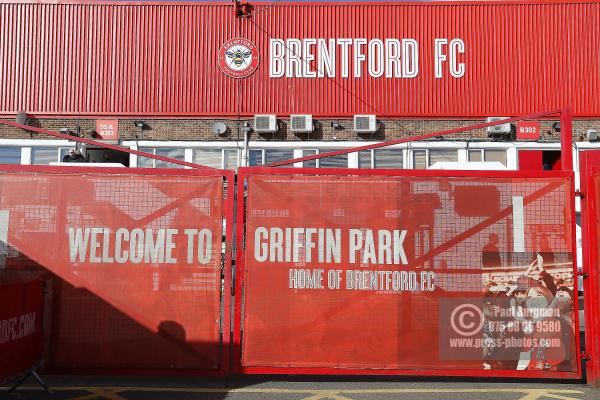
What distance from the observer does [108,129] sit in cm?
1884

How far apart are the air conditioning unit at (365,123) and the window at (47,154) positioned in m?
9.98

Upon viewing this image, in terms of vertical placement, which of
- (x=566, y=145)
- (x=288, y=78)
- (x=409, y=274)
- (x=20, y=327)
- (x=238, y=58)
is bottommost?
(x=20, y=327)

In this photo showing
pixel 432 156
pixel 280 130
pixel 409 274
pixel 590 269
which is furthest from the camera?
pixel 280 130

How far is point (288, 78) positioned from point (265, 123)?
6.73ft

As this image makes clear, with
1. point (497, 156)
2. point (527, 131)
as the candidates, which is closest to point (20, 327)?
point (497, 156)

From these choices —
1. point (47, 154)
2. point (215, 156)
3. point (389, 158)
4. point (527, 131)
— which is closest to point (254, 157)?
point (215, 156)

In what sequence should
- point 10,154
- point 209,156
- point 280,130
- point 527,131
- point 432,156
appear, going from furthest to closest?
point 280,130 → point 209,156 → point 10,154 → point 432,156 → point 527,131

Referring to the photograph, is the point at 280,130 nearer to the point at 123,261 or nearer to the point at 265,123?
the point at 265,123

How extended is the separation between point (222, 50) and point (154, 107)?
3163 mm

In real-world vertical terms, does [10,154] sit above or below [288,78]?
below

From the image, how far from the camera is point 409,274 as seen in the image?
5.69m

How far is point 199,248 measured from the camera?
578 cm

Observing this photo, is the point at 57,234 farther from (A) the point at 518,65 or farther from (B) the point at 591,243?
(A) the point at 518,65

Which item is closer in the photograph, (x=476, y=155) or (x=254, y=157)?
(x=476, y=155)
